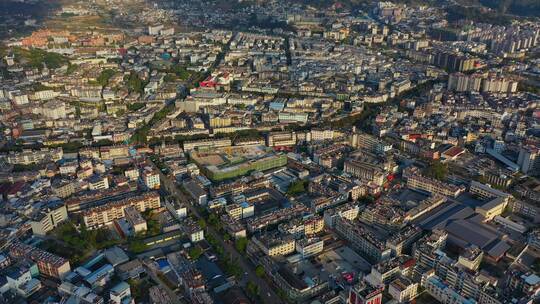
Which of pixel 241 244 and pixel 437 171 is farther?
pixel 437 171

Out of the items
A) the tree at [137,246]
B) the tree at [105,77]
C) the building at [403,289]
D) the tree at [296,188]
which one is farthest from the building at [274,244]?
the tree at [105,77]

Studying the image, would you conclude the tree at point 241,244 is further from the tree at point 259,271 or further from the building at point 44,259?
the building at point 44,259

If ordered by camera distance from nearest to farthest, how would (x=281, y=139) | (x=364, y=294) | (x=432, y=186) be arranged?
(x=364, y=294) < (x=432, y=186) < (x=281, y=139)

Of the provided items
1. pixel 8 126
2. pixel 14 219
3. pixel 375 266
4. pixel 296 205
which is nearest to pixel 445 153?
pixel 296 205

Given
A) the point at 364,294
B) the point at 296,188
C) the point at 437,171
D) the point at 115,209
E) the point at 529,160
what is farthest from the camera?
the point at 529,160

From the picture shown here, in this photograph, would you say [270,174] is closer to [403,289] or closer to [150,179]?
[150,179]

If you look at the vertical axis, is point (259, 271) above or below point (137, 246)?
below

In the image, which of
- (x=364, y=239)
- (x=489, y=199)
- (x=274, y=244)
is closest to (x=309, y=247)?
(x=274, y=244)

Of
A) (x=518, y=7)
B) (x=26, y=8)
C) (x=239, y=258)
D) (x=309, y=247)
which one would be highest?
(x=26, y=8)
